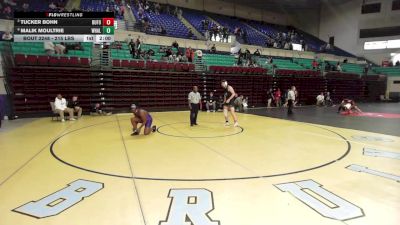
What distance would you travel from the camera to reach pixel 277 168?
4.67 meters

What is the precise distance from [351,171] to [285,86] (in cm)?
1753

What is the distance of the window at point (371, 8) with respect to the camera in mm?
29500

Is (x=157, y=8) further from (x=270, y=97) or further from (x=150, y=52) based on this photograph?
(x=270, y=97)

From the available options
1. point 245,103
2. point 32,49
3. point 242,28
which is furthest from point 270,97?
point 32,49

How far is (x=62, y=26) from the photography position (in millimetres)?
9086

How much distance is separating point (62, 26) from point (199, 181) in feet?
26.2

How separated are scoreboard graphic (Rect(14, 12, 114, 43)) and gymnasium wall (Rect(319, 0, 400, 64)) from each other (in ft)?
102

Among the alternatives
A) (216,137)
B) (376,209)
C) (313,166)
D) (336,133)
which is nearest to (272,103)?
(336,133)

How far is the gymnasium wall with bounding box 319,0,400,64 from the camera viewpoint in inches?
1144

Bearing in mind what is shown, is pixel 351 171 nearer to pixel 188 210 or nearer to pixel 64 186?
pixel 188 210

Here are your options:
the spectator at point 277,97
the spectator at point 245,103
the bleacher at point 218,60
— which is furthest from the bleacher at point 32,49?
the spectator at point 277,97

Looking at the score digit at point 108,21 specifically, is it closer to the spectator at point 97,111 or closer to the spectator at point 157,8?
the spectator at point 97,111

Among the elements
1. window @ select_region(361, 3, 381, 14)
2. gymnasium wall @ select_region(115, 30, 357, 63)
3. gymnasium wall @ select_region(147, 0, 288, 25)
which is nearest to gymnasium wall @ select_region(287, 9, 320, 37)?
gymnasium wall @ select_region(147, 0, 288, 25)

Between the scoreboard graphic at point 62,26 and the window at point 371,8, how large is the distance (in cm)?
3146
